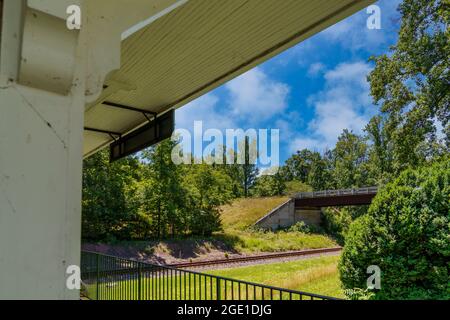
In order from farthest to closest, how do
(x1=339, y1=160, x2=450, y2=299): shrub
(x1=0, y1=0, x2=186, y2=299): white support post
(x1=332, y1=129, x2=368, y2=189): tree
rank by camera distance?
(x1=332, y1=129, x2=368, y2=189): tree, (x1=339, y1=160, x2=450, y2=299): shrub, (x1=0, y1=0, x2=186, y2=299): white support post

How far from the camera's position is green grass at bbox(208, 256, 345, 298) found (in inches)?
408

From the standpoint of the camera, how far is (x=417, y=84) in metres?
14.0

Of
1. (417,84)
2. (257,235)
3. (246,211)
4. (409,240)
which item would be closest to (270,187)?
(246,211)

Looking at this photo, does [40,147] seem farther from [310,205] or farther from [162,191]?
[310,205]

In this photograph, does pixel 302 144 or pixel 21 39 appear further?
pixel 302 144

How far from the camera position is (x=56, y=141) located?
45.9 inches

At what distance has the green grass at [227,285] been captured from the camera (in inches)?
211

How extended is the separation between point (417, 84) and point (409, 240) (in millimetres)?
8377

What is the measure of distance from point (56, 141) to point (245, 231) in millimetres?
27702

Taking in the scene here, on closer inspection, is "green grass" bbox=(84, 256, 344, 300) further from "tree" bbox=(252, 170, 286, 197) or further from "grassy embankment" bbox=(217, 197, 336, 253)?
"tree" bbox=(252, 170, 286, 197)

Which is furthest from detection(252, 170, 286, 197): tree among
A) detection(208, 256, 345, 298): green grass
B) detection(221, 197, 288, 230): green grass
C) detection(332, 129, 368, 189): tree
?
detection(208, 256, 345, 298): green grass

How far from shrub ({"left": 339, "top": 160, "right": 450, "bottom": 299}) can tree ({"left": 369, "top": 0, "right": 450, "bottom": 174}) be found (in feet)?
19.3

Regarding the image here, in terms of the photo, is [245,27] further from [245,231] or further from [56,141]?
[245,231]
